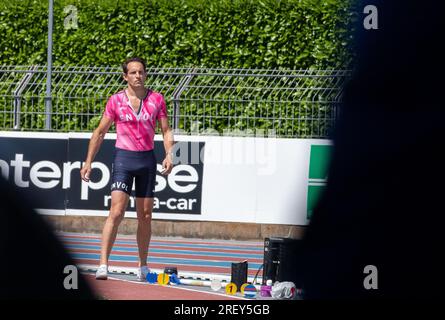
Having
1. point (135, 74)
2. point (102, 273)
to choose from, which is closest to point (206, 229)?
point (135, 74)

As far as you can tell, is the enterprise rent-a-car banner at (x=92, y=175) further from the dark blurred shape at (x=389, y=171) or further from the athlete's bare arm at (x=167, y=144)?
the dark blurred shape at (x=389, y=171)

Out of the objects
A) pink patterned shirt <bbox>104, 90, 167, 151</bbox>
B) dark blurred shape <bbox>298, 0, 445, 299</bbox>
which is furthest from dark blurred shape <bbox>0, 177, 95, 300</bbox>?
pink patterned shirt <bbox>104, 90, 167, 151</bbox>

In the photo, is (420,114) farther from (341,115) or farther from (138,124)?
(138,124)

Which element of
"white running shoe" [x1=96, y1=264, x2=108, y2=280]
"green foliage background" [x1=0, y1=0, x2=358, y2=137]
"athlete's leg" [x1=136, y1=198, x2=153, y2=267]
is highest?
"green foliage background" [x1=0, y1=0, x2=358, y2=137]

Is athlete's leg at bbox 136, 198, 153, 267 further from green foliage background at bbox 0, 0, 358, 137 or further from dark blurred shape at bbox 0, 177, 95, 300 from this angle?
green foliage background at bbox 0, 0, 358, 137

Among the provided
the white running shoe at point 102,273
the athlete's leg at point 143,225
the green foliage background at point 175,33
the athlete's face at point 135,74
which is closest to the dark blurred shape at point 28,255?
the white running shoe at point 102,273

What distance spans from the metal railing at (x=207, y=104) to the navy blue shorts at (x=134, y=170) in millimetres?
3913

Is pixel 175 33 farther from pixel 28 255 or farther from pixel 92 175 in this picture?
pixel 28 255

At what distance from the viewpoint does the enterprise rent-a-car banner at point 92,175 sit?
9.62 meters

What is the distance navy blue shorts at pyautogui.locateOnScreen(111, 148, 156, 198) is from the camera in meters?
5.76

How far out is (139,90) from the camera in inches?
227

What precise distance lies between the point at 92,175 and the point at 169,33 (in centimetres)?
480

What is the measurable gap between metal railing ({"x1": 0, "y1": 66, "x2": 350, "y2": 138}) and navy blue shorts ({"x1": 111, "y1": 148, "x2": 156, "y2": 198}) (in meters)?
3.91
